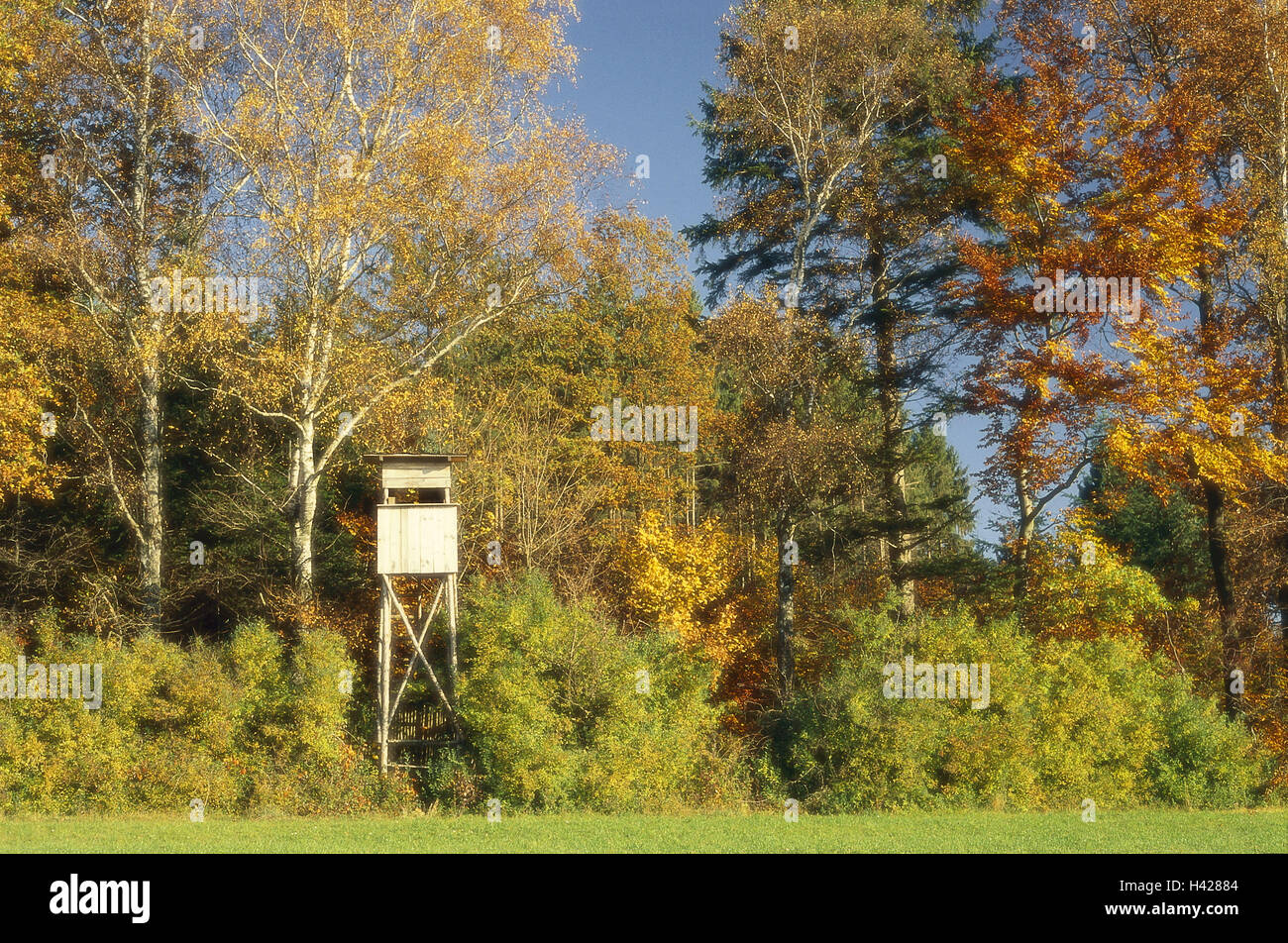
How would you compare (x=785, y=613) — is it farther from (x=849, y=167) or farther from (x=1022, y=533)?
(x=849, y=167)

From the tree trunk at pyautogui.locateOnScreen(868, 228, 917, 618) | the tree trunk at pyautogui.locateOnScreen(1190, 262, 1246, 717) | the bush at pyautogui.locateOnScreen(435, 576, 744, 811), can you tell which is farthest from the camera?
the tree trunk at pyautogui.locateOnScreen(868, 228, 917, 618)

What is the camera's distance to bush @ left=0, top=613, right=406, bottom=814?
17.5 m

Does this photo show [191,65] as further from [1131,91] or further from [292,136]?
[1131,91]

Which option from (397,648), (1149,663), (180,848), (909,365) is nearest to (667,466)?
(909,365)

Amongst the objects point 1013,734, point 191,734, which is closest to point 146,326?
point 191,734

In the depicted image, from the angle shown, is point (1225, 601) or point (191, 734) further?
point (1225, 601)

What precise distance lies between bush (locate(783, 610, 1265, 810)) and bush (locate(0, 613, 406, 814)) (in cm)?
803

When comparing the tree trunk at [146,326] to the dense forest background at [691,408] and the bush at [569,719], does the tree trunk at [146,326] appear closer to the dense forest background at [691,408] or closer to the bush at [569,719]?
the dense forest background at [691,408]

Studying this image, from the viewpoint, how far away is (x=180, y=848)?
12953mm

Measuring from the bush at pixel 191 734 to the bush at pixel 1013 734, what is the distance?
8.03m

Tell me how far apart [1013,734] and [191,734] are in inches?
577

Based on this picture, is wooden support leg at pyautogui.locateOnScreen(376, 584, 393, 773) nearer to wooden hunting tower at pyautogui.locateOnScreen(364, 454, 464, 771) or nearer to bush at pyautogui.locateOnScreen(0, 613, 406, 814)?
wooden hunting tower at pyautogui.locateOnScreen(364, 454, 464, 771)

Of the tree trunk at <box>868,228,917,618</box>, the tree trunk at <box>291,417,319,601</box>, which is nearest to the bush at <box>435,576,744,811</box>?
the tree trunk at <box>291,417,319,601</box>

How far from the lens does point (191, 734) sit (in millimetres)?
18250
